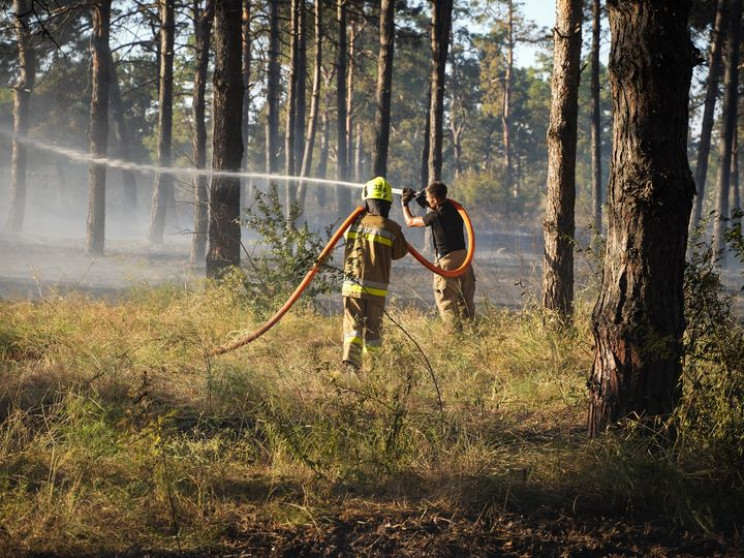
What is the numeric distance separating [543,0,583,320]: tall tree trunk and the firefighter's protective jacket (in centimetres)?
181

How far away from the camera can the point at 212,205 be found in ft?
34.8

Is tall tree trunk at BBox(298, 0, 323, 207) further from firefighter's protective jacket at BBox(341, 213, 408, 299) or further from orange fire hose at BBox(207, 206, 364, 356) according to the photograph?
firefighter's protective jacket at BBox(341, 213, 408, 299)

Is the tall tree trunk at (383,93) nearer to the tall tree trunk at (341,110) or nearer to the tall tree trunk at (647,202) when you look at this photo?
the tall tree trunk at (341,110)

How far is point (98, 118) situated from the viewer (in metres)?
18.6

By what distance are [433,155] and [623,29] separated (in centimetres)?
1245

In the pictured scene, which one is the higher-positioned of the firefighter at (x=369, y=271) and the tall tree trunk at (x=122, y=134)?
the tall tree trunk at (x=122, y=134)

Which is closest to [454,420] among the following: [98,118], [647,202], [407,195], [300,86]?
[647,202]

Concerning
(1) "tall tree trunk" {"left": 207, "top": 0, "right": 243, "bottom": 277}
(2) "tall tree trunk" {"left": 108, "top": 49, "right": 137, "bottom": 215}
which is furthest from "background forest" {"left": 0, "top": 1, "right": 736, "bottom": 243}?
(1) "tall tree trunk" {"left": 207, "top": 0, "right": 243, "bottom": 277}

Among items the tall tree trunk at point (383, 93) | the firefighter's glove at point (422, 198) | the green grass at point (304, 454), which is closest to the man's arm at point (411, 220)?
the firefighter's glove at point (422, 198)

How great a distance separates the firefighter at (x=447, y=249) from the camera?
8.76 m

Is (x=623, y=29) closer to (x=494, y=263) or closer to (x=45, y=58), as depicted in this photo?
(x=494, y=263)

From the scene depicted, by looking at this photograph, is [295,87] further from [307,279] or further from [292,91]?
[307,279]

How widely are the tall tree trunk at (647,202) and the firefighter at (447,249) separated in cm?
395

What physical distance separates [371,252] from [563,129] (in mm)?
2342
